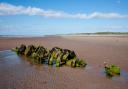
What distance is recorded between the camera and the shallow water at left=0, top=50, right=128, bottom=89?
830 cm

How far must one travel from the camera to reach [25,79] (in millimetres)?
9344

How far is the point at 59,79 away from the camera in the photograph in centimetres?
939

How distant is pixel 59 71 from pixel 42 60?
350 cm

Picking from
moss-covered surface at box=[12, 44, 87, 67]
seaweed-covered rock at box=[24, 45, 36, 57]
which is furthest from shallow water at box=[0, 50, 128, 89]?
seaweed-covered rock at box=[24, 45, 36, 57]

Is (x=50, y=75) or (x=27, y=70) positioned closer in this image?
(x=50, y=75)

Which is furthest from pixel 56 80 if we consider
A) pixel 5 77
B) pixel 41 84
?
pixel 5 77

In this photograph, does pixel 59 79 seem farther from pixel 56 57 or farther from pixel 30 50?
pixel 30 50

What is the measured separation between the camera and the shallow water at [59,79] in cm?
830

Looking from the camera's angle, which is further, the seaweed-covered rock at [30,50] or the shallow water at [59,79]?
the seaweed-covered rock at [30,50]

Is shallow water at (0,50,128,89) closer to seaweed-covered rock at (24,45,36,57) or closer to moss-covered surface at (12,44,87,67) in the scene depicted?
moss-covered surface at (12,44,87,67)

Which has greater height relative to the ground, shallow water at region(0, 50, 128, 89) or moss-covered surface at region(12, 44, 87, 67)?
moss-covered surface at region(12, 44, 87, 67)

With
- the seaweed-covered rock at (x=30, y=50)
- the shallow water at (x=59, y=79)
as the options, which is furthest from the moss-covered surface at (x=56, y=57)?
the shallow water at (x=59, y=79)

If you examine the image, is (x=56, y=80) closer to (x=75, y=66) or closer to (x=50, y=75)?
(x=50, y=75)

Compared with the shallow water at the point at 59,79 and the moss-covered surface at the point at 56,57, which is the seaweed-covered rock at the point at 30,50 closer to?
the moss-covered surface at the point at 56,57
